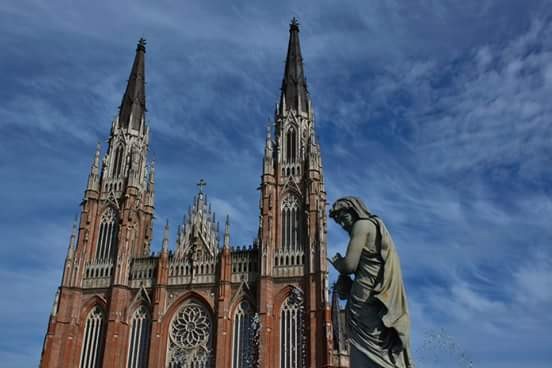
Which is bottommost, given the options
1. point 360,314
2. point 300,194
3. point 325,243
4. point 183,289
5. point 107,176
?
point 360,314

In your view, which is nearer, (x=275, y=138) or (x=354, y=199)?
(x=354, y=199)

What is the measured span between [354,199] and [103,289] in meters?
35.5

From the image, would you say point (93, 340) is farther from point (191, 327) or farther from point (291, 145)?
point (291, 145)

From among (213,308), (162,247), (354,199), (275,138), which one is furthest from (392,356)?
(275,138)

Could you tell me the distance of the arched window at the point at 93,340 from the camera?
1448 inches

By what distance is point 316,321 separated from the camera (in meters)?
33.3

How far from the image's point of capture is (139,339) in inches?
1447

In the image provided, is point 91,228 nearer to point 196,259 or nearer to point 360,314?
point 196,259

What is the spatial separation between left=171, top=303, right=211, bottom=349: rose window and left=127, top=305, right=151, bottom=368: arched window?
179cm

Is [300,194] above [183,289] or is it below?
above

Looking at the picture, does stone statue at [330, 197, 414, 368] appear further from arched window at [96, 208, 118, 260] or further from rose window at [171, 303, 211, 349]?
arched window at [96, 208, 118, 260]

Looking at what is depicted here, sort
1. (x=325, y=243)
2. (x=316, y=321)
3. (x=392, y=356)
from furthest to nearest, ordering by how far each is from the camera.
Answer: (x=325, y=243)
(x=316, y=321)
(x=392, y=356)

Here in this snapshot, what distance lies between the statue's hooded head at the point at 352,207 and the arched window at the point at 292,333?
28997 mm

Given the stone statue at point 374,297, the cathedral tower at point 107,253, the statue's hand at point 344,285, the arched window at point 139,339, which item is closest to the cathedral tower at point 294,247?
the arched window at point 139,339
